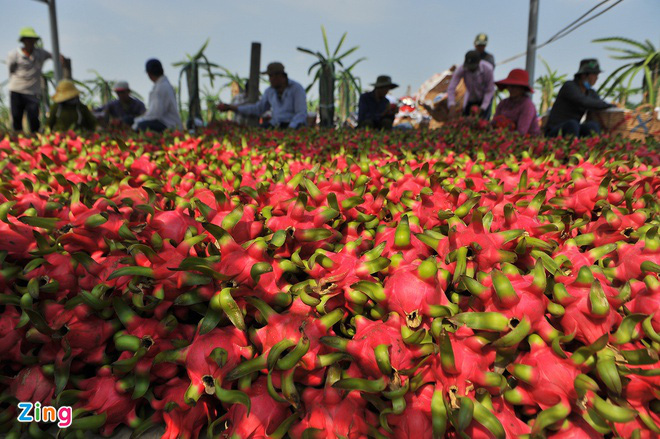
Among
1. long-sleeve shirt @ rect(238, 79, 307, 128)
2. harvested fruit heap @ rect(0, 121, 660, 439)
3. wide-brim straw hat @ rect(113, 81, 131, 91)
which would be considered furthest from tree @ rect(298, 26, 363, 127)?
harvested fruit heap @ rect(0, 121, 660, 439)

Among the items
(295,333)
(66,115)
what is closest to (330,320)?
(295,333)

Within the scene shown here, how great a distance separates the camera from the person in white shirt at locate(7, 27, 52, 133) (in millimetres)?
8570

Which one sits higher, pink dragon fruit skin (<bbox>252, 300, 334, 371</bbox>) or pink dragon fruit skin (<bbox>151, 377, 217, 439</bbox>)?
pink dragon fruit skin (<bbox>252, 300, 334, 371</bbox>)

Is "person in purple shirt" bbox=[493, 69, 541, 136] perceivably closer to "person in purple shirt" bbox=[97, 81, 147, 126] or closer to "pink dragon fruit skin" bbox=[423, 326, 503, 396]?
"pink dragon fruit skin" bbox=[423, 326, 503, 396]

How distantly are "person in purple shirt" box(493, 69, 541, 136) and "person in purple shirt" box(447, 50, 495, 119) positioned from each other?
124 cm

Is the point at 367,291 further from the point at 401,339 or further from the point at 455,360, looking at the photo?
the point at 455,360

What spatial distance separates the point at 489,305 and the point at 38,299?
1.32m

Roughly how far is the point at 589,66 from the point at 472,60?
1966 mm

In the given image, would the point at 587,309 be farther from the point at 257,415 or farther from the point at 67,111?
the point at 67,111

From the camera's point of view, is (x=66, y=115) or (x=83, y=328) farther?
(x=66, y=115)

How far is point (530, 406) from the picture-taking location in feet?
3.02

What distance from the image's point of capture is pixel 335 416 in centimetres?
93

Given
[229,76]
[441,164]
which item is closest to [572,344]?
[441,164]

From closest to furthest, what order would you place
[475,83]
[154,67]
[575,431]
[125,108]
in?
1. [575,431]
2. [154,67]
3. [475,83]
4. [125,108]
